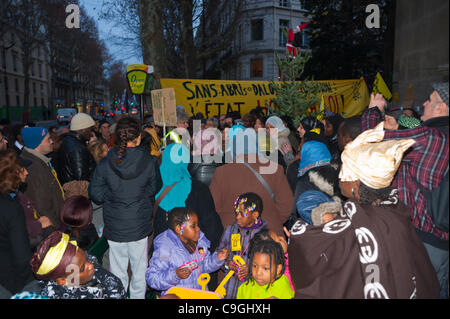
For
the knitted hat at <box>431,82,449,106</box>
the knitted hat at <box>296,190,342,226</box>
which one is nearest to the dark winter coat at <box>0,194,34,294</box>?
the knitted hat at <box>296,190,342,226</box>

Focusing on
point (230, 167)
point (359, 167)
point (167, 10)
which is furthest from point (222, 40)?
point (359, 167)

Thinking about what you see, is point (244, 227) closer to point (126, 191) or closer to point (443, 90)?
point (126, 191)

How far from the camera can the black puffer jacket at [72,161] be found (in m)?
4.34

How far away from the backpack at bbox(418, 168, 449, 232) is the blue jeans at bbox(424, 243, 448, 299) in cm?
19

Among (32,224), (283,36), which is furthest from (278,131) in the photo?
(283,36)

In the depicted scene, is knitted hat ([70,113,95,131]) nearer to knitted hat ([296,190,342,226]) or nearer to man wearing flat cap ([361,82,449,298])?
knitted hat ([296,190,342,226])

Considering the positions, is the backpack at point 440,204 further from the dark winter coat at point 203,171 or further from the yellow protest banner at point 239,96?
the yellow protest banner at point 239,96

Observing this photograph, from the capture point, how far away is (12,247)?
2234mm

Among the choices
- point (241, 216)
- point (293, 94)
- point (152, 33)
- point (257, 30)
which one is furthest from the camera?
point (257, 30)

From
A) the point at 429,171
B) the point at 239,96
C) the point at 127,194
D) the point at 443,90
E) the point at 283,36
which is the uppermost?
the point at 283,36

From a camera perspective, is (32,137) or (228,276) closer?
(228,276)

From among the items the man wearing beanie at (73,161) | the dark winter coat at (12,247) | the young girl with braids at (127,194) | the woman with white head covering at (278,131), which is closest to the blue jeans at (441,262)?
the young girl with braids at (127,194)

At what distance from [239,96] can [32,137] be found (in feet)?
26.5

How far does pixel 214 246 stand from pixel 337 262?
1626 millimetres
